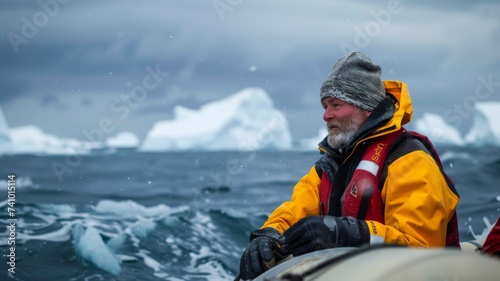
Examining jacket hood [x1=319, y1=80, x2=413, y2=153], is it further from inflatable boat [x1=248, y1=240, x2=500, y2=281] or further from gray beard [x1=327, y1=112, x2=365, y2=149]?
inflatable boat [x1=248, y1=240, x2=500, y2=281]

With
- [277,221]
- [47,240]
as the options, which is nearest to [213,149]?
[47,240]

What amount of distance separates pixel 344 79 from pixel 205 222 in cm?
506

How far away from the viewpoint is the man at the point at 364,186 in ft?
9.70

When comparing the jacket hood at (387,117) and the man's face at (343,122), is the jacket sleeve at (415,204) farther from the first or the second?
the man's face at (343,122)

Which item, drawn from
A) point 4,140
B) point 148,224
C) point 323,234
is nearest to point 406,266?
point 323,234

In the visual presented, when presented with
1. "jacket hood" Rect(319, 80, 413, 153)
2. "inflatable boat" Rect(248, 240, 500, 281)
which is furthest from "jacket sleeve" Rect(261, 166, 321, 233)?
"inflatable boat" Rect(248, 240, 500, 281)

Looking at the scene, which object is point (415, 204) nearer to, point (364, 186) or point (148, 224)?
point (364, 186)

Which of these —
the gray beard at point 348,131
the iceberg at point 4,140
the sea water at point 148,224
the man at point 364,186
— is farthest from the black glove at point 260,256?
the iceberg at point 4,140

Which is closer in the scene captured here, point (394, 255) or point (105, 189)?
point (394, 255)

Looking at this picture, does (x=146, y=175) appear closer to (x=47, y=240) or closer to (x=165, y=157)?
(x=165, y=157)

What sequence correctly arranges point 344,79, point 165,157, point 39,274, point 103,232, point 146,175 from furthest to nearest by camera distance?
point 165,157 → point 146,175 → point 103,232 → point 39,274 → point 344,79

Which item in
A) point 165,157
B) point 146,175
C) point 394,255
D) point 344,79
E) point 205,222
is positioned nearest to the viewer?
point 394,255

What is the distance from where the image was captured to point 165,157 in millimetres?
24688

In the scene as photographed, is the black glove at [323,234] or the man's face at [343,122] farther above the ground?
the man's face at [343,122]
